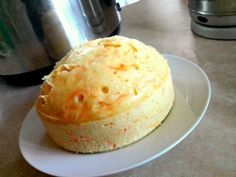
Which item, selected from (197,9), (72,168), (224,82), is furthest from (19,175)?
(197,9)

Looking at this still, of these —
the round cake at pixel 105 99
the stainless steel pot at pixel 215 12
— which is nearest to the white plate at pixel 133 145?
the round cake at pixel 105 99

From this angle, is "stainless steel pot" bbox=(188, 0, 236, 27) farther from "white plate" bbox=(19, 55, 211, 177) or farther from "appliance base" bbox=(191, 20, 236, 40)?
"white plate" bbox=(19, 55, 211, 177)

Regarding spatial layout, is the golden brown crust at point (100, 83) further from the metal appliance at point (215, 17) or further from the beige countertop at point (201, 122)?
the metal appliance at point (215, 17)

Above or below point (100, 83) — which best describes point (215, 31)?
below

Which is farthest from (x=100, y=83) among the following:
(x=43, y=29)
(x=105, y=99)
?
(x=43, y=29)

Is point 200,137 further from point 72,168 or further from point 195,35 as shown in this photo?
point 195,35

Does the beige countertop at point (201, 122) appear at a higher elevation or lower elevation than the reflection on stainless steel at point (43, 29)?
lower

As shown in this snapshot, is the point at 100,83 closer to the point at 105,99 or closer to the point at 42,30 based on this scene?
the point at 105,99
